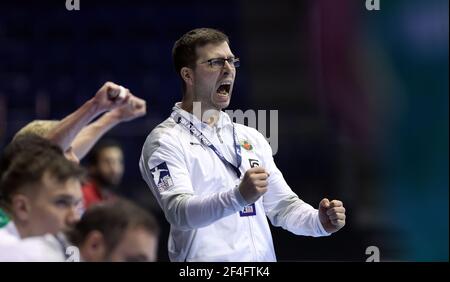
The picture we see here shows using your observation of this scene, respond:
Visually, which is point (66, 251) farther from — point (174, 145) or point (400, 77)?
point (400, 77)

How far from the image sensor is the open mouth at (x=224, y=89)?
3.69 m

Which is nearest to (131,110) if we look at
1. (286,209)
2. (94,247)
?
(286,209)

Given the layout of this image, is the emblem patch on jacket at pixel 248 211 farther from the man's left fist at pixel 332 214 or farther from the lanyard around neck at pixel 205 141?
the man's left fist at pixel 332 214

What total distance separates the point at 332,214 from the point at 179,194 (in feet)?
2.28

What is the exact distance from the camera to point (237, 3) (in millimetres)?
4898

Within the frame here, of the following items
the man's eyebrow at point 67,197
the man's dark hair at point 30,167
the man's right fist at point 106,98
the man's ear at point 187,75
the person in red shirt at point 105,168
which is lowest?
the person in red shirt at point 105,168

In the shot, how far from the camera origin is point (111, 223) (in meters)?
2.85

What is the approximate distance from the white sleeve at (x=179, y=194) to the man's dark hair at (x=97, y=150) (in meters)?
1.51

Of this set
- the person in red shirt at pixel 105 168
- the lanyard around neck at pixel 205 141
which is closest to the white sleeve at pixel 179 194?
the lanyard around neck at pixel 205 141

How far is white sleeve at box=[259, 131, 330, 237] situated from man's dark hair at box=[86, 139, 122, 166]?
158cm

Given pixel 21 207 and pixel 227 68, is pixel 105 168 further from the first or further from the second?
pixel 21 207

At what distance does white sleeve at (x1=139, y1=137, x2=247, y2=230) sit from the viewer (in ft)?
10.6

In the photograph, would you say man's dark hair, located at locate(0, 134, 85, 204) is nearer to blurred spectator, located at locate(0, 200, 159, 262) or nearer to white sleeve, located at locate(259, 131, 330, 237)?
blurred spectator, located at locate(0, 200, 159, 262)
